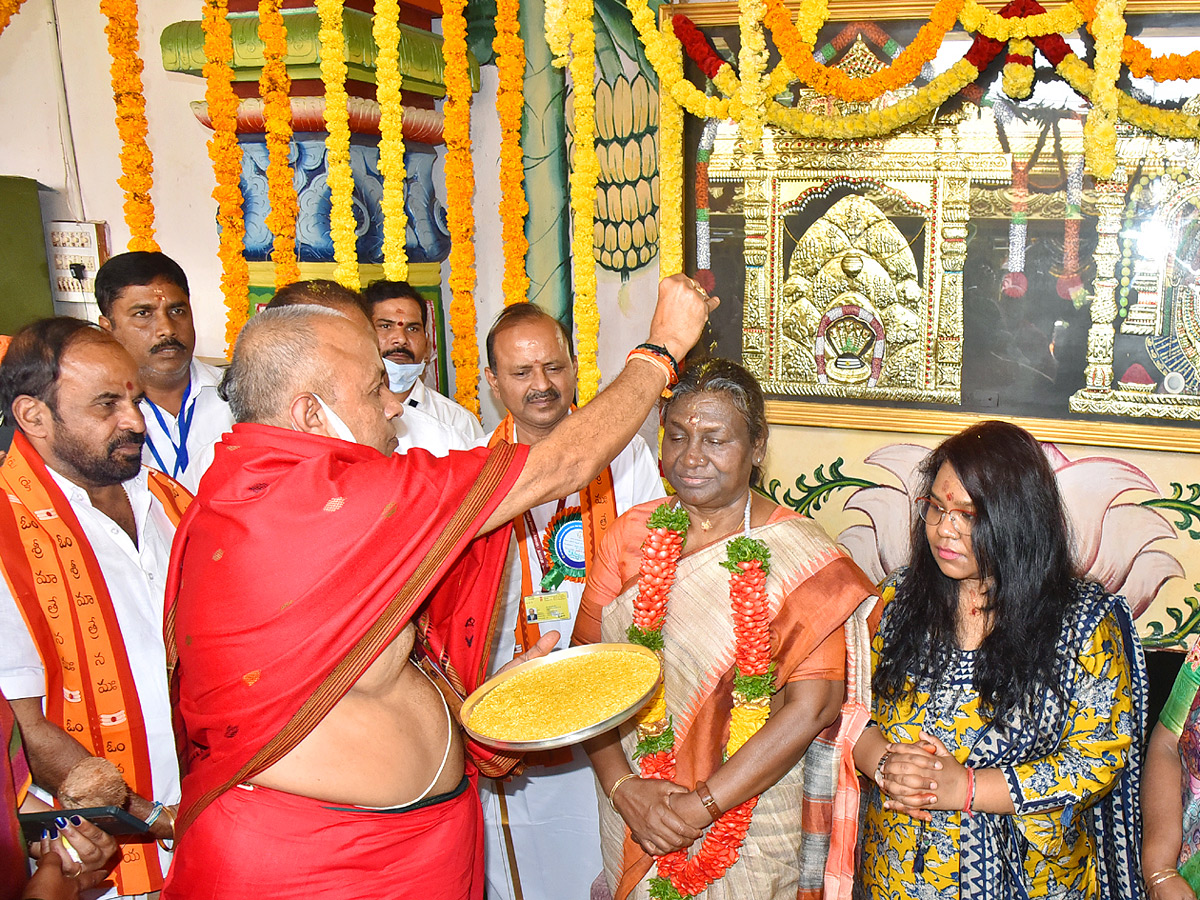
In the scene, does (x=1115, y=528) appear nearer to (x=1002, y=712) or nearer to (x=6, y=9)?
(x=1002, y=712)

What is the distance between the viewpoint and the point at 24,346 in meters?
2.59

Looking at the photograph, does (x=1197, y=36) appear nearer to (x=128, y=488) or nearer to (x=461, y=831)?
(x=461, y=831)

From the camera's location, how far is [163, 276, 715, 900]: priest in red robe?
5.62 ft

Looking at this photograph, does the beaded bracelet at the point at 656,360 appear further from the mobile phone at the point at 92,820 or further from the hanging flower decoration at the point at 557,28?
the hanging flower decoration at the point at 557,28

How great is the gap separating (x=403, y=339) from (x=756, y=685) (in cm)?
234

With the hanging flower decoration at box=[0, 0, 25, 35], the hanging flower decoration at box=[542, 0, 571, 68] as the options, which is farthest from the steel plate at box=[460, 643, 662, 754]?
the hanging flower decoration at box=[0, 0, 25, 35]

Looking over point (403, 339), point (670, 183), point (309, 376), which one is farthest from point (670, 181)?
point (309, 376)

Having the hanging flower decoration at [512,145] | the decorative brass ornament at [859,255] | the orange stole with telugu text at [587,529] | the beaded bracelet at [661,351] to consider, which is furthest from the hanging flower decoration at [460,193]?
the beaded bracelet at [661,351]

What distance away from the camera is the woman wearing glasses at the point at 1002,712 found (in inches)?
80.9

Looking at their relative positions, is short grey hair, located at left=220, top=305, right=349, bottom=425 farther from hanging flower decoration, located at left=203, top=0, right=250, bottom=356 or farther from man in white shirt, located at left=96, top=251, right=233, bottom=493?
hanging flower decoration, located at left=203, top=0, right=250, bottom=356

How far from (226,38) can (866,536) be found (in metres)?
3.67

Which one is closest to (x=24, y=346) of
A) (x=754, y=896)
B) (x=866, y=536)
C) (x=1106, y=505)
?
(x=754, y=896)

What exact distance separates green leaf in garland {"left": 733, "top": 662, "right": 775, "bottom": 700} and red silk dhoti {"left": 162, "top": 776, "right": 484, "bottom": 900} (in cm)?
82

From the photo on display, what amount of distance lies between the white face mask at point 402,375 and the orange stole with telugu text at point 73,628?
1.51 meters
